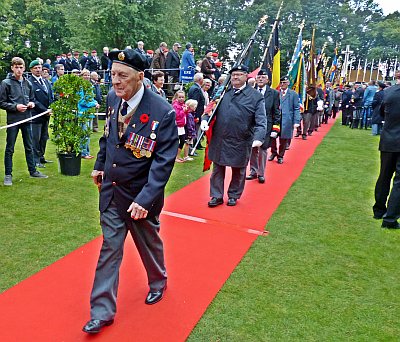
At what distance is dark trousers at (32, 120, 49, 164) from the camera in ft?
24.8

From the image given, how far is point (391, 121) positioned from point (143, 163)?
393 centimetres

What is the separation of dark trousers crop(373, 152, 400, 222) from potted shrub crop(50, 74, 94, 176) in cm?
504

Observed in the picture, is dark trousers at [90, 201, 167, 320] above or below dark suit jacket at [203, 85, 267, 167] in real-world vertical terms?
below

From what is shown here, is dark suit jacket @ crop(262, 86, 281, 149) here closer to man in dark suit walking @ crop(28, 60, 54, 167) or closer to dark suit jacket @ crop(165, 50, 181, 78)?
man in dark suit walking @ crop(28, 60, 54, 167)

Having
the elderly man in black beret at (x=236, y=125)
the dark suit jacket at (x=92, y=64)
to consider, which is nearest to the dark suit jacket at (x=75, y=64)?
the dark suit jacket at (x=92, y=64)

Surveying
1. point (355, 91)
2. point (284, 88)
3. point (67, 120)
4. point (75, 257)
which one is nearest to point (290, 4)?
point (355, 91)

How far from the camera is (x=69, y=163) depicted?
7344 mm

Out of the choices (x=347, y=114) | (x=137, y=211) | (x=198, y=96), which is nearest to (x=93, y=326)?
(x=137, y=211)

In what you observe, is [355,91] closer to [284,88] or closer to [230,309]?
[284,88]

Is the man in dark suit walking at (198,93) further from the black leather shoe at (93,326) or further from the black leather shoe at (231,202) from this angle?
the black leather shoe at (93,326)

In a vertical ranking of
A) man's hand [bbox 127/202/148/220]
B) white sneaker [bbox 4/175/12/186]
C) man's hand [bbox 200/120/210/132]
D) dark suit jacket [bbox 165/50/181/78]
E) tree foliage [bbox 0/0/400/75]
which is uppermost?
tree foliage [bbox 0/0/400/75]

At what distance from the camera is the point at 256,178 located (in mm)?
8086

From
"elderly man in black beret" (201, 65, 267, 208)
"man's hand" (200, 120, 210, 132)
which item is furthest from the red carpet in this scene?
"man's hand" (200, 120, 210, 132)

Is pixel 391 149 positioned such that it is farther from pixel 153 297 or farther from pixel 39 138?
pixel 39 138
